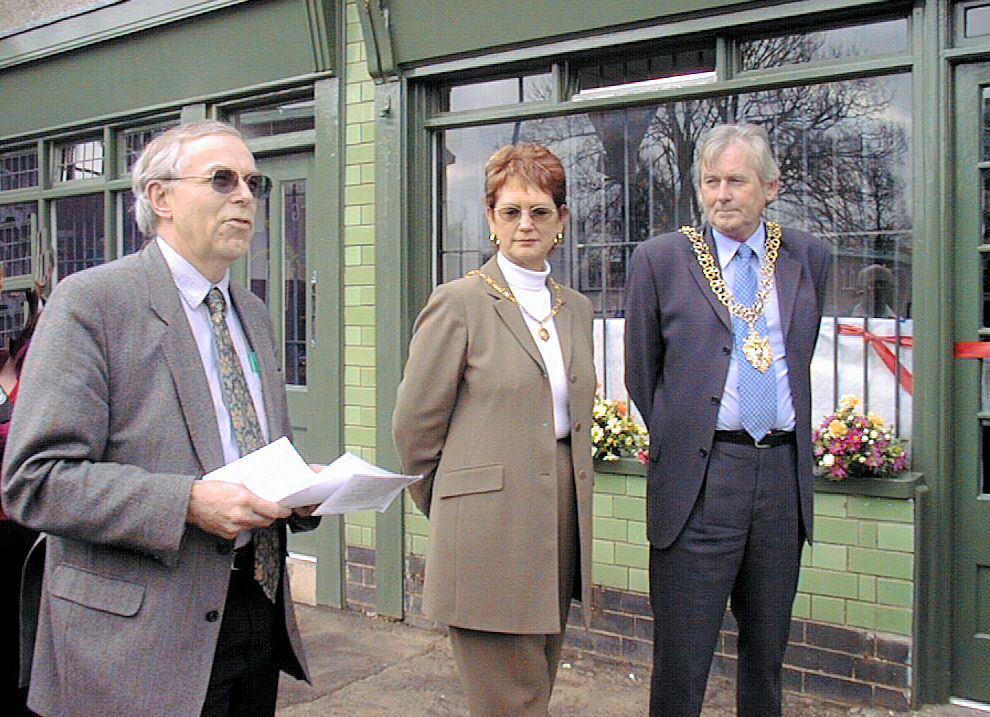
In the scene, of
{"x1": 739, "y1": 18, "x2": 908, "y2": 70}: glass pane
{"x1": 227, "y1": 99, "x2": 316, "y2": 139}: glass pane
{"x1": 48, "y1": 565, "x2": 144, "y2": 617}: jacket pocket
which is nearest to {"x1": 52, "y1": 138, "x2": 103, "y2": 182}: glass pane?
{"x1": 227, "y1": 99, "x2": 316, "y2": 139}: glass pane

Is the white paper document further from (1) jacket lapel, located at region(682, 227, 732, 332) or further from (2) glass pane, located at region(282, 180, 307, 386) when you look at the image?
(2) glass pane, located at region(282, 180, 307, 386)

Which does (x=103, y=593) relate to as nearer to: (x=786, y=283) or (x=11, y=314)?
(x=786, y=283)

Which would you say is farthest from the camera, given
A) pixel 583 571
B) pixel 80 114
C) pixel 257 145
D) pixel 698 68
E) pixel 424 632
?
pixel 80 114

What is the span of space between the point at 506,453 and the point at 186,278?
106 centimetres

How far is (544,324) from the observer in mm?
3064

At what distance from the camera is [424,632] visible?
5.47 metres

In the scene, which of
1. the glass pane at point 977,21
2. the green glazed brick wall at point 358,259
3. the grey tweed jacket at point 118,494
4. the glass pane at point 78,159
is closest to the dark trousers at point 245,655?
the grey tweed jacket at point 118,494

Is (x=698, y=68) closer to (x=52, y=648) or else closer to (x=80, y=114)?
(x=52, y=648)

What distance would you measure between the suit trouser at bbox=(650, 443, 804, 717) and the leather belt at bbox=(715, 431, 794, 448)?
0.02 meters

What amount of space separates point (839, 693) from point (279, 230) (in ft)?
13.7

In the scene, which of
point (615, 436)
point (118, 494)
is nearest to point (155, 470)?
point (118, 494)

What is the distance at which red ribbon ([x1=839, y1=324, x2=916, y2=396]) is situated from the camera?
14.0 ft

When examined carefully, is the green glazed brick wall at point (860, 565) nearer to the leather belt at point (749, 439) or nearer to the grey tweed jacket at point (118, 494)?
the leather belt at point (749, 439)

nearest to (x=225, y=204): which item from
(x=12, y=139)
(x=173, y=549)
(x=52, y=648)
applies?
(x=173, y=549)
